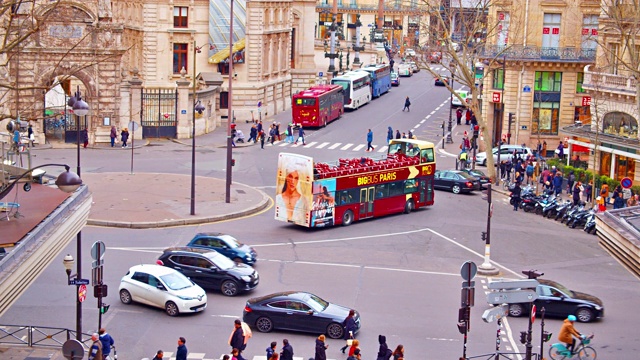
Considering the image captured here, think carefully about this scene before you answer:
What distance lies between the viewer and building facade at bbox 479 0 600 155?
216 feet

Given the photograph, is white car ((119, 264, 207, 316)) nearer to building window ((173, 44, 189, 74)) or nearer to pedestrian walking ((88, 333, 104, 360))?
pedestrian walking ((88, 333, 104, 360))

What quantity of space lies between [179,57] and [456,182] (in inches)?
1087

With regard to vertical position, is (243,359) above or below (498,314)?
below

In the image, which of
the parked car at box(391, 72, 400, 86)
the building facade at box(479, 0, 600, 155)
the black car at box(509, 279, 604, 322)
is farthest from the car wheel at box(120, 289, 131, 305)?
the parked car at box(391, 72, 400, 86)

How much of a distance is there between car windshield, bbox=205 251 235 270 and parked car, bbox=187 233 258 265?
1.95 meters

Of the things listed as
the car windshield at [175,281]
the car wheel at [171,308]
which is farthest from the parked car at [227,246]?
the car wheel at [171,308]

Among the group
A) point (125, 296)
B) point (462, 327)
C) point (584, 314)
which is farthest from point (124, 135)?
point (462, 327)

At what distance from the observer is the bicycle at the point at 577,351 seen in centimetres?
2830

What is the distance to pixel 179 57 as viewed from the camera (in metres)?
74.4

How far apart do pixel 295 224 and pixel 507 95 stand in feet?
90.7

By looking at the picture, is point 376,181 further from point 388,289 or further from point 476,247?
point 388,289

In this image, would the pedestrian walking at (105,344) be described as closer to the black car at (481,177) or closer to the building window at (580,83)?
the black car at (481,177)

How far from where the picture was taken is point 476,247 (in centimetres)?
4222

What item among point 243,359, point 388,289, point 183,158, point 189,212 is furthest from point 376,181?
point 243,359
